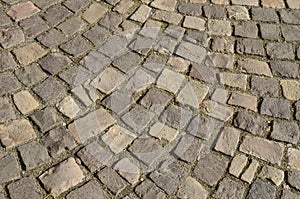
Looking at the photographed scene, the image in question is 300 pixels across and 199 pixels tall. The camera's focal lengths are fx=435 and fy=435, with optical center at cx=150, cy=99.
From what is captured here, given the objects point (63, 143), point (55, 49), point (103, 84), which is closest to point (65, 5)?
point (55, 49)

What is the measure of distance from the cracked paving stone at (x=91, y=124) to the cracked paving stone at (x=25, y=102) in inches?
13.4

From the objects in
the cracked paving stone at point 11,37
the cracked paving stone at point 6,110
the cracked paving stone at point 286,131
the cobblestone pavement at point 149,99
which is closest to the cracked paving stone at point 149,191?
the cobblestone pavement at point 149,99

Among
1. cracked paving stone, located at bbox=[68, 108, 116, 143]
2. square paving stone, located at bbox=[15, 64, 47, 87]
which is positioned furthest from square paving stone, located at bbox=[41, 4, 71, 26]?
cracked paving stone, located at bbox=[68, 108, 116, 143]

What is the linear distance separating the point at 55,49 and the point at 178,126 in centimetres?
127

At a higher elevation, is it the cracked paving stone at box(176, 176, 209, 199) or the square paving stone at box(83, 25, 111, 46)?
the square paving stone at box(83, 25, 111, 46)

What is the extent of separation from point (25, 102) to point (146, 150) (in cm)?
99

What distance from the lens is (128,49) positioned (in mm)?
3701

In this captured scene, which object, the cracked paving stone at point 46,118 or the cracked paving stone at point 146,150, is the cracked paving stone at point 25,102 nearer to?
the cracked paving stone at point 46,118

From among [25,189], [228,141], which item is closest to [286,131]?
[228,141]

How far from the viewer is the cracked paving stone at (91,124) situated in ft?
10.2

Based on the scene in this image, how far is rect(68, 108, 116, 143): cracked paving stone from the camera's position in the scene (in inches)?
122

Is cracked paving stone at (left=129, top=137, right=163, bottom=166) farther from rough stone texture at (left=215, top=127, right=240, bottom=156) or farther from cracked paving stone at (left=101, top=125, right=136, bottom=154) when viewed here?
rough stone texture at (left=215, top=127, right=240, bottom=156)

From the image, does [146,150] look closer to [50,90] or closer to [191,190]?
[191,190]

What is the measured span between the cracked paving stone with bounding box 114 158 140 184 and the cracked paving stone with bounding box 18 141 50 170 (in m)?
0.49
